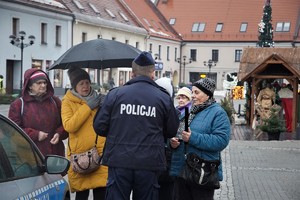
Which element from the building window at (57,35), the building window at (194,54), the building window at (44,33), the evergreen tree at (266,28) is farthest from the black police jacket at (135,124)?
the building window at (194,54)

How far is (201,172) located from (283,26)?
6492 centimetres

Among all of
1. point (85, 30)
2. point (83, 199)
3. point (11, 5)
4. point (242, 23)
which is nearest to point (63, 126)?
point (83, 199)

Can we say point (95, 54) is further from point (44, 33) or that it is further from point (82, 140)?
point (44, 33)

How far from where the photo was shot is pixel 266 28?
2055 cm

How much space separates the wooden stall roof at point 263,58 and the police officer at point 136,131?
1284cm

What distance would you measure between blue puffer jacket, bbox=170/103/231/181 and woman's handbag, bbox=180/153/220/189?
65 millimetres

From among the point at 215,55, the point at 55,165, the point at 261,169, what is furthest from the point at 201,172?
the point at 215,55

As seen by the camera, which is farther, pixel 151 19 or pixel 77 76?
pixel 151 19

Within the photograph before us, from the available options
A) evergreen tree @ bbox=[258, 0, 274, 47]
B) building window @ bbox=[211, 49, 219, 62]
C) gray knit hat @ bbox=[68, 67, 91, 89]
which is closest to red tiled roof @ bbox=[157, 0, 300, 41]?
building window @ bbox=[211, 49, 219, 62]

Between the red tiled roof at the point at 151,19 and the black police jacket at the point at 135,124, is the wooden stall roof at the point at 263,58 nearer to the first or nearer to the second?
the black police jacket at the point at 135,124

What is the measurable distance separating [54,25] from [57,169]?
37.5 meters

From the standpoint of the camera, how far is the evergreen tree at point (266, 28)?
66.7 feet

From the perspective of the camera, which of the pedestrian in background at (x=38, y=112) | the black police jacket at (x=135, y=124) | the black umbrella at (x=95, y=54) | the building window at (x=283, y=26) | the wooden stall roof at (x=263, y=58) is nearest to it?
the black police jacket at (x=135, y=124)

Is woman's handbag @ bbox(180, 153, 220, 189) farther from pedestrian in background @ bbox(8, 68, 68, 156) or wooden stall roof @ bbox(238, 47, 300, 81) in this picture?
wooden stall roof @ bbox(238, 47, 300, 81)
